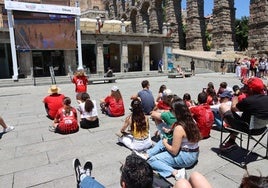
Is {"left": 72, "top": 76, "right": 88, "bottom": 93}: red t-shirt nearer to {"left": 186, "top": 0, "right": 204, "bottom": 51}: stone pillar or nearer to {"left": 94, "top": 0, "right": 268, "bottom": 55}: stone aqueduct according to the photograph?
{"left": 94, "top": 0, "right": 268, "bottom": 55}: stone aqueduct

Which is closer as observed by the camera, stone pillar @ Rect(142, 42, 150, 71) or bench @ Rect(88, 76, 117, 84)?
bench @ Rect(88, 76, 117, 84)

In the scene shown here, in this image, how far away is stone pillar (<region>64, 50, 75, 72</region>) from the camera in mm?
26209

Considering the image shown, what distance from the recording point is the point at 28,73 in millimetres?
24125

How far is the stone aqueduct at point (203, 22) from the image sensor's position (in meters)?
30.6

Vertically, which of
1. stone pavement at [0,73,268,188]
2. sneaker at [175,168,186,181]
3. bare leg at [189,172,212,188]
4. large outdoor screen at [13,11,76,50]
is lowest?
stone pavement at [0,73,268,188]

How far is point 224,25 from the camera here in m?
35.9

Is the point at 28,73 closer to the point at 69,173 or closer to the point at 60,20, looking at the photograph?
the point at 60,20

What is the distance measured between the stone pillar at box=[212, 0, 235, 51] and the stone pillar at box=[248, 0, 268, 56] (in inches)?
161

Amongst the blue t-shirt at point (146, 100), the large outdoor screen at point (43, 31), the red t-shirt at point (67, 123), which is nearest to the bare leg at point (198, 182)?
the red t-shirt at point (67, 123)

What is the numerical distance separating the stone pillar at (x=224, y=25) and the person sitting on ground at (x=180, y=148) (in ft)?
112

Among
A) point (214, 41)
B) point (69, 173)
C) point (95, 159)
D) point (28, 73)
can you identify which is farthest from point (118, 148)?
point (214, 41)

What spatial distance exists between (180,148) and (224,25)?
116 ft

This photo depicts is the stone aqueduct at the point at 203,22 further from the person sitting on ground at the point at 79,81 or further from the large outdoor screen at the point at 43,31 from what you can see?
the person sitting on ground at the point at 79,81

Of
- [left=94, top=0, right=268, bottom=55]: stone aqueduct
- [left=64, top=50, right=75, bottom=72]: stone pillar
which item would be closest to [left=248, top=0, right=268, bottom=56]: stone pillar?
[left=94, top=0, right=268, bottom=55]: stone aqueduct
